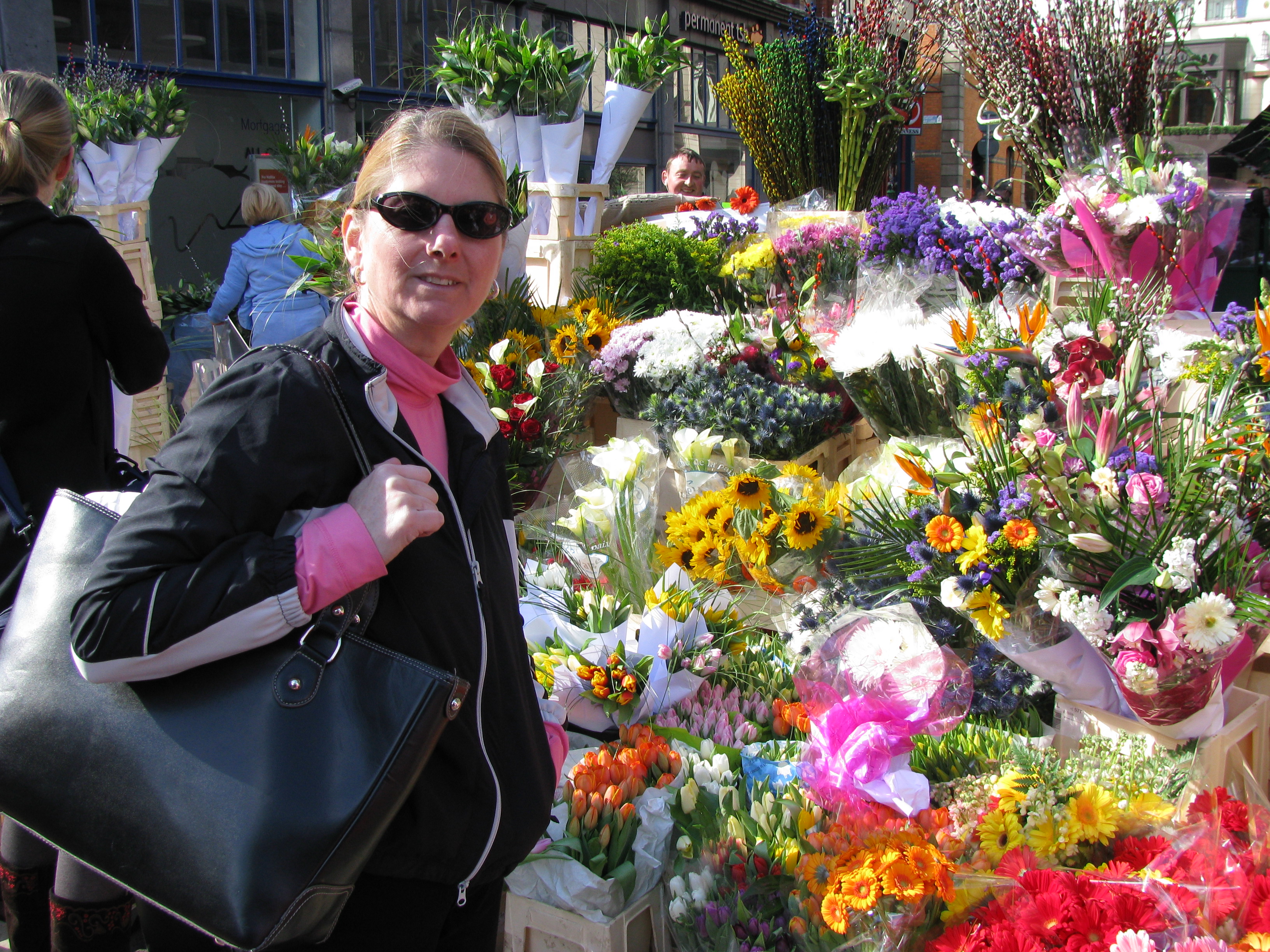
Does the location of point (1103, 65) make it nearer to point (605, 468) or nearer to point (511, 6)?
point (605, 468)

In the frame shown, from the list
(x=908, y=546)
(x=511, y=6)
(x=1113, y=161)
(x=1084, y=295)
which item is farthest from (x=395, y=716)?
(x=511, y=6)

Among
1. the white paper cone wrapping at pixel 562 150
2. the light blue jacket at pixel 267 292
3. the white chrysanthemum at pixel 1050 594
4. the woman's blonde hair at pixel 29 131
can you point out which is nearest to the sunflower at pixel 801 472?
the white chrysanthemum at pixel 1050 594

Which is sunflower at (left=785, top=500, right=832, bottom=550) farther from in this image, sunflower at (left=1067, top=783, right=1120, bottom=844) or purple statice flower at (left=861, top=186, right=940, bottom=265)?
purple statice flower at (left=861, top=186, right=940, bottom=265)

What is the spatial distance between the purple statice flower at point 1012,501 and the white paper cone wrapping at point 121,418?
1857mm

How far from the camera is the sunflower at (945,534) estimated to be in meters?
1.76

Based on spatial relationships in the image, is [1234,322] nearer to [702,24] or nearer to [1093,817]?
[1093,817]

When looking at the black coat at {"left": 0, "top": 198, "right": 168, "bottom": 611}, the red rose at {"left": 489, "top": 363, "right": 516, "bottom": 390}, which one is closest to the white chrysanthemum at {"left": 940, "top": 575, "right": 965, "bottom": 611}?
the black coat at {"left": 0, "top": 198, "right": 168, "bottom": 611}

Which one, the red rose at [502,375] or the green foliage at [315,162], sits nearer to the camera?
the red rose at [502,375]

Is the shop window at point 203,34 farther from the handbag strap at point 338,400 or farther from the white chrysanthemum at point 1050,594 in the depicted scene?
the white chrysanthemum at point 1050,594

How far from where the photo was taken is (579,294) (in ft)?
14.1

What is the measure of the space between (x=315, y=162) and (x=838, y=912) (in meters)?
5.24

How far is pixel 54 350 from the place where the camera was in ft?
6.13

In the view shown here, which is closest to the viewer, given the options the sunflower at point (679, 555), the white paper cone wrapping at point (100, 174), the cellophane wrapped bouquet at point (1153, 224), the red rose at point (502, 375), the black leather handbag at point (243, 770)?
the black leather handbag at point (243, 770)

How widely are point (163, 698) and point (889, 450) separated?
1.91 metres
